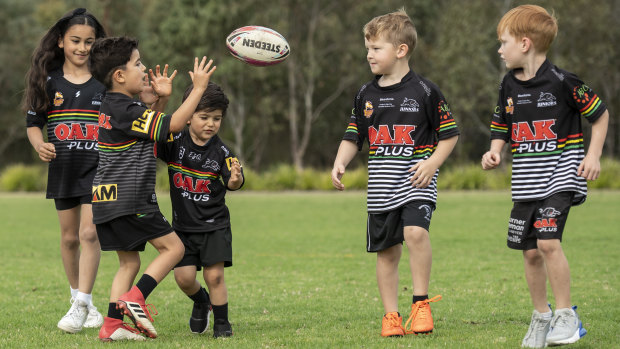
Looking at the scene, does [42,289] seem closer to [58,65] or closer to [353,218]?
[58,65]

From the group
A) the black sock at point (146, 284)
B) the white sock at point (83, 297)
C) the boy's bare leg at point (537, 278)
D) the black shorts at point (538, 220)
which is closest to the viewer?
the black shorts at point (538, 220)

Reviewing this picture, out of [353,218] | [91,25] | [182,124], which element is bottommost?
[353,218]

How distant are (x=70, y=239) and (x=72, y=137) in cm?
81

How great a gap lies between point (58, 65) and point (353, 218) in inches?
434

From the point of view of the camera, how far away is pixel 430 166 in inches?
204

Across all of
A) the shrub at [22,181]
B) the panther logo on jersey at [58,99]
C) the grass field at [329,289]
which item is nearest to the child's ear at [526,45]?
the grass field at [329,289]

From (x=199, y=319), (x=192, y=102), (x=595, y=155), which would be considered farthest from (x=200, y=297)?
(x=595, y=155)

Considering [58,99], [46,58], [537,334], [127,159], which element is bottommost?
[537,334]

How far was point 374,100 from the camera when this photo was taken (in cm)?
544

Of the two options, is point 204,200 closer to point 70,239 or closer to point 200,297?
point 200,297

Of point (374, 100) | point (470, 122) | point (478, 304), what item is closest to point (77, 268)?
point (374, 100)

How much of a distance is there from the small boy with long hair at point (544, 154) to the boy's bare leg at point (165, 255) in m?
2.09

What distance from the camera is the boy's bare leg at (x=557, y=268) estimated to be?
4.70m

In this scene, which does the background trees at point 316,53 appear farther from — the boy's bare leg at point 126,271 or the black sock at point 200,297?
the boy's bare leg at point 126,271
